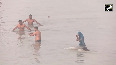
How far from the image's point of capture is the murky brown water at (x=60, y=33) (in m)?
29.2

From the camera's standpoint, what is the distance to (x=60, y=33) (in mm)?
38219

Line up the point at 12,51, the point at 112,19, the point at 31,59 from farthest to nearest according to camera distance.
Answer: the point at 112,19 → the point at 12,51 → the point at 31,59

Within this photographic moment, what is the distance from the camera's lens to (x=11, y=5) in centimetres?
5912

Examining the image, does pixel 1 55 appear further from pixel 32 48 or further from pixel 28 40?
pixel 28 40

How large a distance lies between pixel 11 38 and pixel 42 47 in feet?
15.0

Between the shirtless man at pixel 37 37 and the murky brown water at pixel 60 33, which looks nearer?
the murky brown water at pixel 60 33

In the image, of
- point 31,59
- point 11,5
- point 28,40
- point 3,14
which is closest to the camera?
point 31,59

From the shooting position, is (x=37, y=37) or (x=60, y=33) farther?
(x=60, y=33)

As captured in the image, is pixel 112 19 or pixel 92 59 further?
pixel 112 19

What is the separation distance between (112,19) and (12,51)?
18263 millimetres

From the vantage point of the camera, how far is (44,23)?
143 ft

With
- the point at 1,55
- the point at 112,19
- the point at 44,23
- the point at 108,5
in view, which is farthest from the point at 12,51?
the point at 108,5

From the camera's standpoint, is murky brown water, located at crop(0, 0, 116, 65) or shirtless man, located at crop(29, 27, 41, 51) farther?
shirtless man, located at crop(29, 27, 41, 51)

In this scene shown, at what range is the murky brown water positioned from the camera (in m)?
29.2
